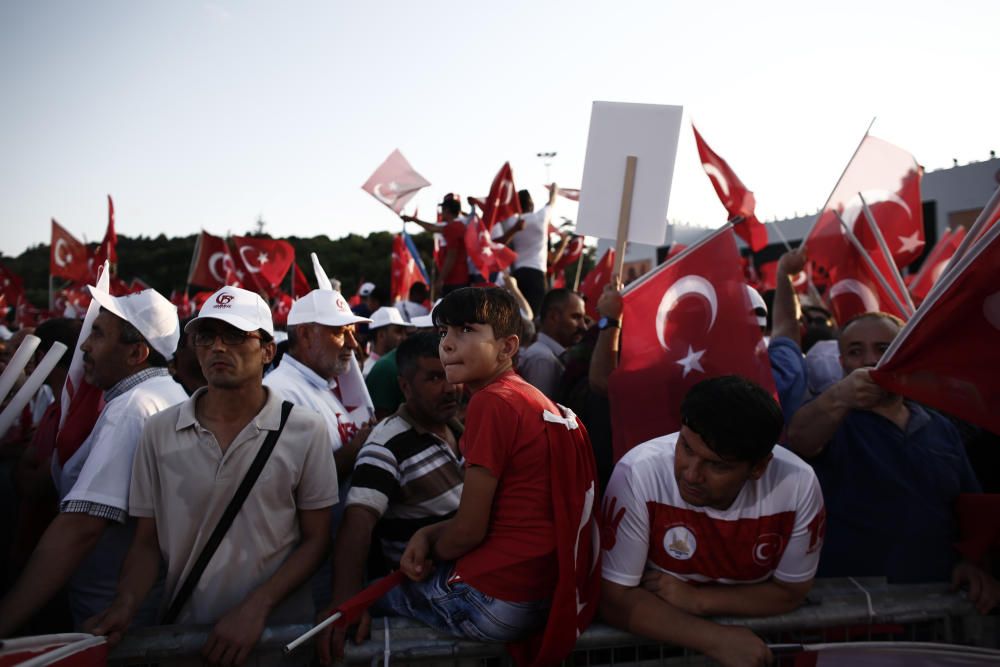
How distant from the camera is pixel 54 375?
3.51 m

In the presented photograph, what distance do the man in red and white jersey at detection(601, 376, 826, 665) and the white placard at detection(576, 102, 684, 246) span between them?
4.28 ft

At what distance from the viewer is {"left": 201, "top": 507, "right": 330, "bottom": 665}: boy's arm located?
6.48 ft

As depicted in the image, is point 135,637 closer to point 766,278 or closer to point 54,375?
point 54,375

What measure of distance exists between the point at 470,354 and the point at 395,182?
23.2 feet

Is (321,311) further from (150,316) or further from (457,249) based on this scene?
(457,249)

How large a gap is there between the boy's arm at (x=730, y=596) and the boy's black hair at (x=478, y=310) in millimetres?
890

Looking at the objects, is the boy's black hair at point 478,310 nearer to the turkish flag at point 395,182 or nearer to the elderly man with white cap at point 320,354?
the elderly man with white cap at point 320,354

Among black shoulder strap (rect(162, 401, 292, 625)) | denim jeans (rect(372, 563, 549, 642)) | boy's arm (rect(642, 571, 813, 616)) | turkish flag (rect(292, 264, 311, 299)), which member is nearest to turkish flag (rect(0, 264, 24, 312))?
turkish flag (rect(292, 264, 311, 299))

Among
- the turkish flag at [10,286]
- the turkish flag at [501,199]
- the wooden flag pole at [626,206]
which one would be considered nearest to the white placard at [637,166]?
the wooden flag pole at [626,206]

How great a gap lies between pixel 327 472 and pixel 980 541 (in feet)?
7.25

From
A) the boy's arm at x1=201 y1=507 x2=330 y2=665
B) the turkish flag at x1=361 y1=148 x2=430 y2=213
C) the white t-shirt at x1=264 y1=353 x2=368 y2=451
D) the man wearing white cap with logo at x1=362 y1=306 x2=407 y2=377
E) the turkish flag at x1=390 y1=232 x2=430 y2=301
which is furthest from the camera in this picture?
the turkish flag at x1=390 y1=232 x2=430 y2=301

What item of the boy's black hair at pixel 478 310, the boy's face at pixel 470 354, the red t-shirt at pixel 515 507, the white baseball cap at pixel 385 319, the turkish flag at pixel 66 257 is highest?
the boy's black hair at pixel 478 310

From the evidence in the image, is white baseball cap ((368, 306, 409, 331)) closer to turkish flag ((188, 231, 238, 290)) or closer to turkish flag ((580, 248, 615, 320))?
turkish flag ((580, 248, 615, 320))

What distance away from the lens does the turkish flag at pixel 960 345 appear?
227 centimetres
